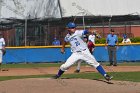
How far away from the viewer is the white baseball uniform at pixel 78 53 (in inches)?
488

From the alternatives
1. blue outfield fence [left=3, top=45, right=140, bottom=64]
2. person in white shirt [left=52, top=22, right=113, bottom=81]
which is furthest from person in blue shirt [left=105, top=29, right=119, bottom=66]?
person in white shirt [left=52, top=22, right=113, bottom=81]

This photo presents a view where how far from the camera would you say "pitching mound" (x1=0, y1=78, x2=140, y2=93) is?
1046 cm

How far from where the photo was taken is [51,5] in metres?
33.0

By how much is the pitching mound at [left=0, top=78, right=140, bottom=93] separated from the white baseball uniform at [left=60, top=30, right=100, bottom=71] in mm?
1021

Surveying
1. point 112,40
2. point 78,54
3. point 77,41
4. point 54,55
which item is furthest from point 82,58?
point 54,55

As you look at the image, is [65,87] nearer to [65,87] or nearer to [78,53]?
[65,87]

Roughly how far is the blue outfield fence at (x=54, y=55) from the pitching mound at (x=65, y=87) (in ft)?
49.6

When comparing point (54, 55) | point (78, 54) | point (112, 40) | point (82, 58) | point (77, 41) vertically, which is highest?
point (77, 41)

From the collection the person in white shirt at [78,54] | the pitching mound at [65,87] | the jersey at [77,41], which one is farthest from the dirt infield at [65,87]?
the jersey at [77,41]

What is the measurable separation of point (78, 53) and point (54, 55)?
562 inches

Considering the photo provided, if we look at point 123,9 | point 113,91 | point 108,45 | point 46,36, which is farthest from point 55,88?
point 123,9

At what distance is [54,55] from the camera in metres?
26.8

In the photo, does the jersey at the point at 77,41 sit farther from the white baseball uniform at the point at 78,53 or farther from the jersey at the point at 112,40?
the jersey at the point at 112,40

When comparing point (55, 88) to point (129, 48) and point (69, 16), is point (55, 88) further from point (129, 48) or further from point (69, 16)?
point (69, 16)
